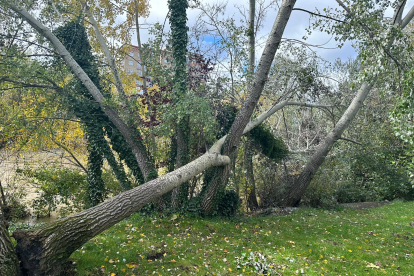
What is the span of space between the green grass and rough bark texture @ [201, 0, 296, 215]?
0.86m

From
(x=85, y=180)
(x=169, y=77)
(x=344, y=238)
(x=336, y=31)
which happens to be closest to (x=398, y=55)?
(x=336, y=31)

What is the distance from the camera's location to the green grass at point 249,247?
554 centimetres

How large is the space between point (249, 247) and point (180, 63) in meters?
5.94

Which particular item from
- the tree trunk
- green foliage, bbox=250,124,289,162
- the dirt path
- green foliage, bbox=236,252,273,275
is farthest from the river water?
the dirt path

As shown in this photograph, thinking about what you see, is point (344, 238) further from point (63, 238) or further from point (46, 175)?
point (46, 175)

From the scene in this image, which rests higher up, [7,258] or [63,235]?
[63,235]

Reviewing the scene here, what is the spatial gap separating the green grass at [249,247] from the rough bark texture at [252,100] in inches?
34.0

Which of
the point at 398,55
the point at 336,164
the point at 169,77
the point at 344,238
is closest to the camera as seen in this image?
the point at 398,55

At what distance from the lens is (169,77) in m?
9.20

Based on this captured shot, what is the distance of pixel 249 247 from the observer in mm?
6871

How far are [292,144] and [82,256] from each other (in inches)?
520

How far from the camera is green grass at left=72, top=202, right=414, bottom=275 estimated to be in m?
5.54

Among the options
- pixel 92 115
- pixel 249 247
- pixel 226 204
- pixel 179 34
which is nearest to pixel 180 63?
pixel 179 34

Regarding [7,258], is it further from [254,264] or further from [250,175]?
[250,175]
